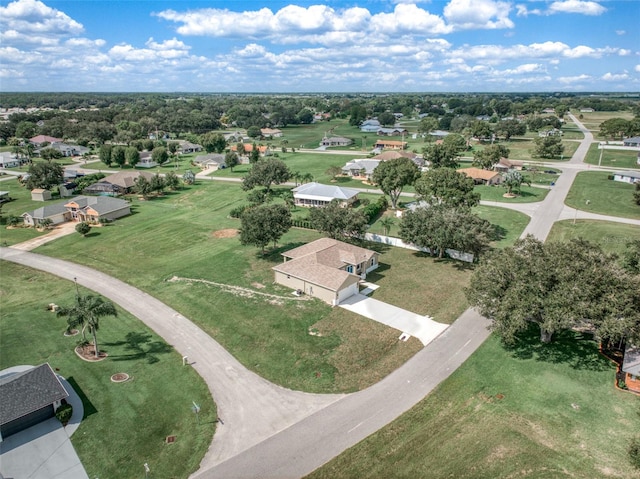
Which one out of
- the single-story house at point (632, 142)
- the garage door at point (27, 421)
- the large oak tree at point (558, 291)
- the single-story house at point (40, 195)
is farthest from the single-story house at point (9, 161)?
the single-story house at point (632, 142)

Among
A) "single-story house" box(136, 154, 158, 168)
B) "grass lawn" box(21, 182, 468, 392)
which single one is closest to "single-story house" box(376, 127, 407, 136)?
"single-story house" box(136, 154, 158, 168)

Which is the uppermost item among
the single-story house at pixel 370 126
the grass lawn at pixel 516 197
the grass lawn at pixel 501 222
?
the single-story house at pixel 370 126

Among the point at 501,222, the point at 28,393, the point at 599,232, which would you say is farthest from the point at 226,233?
the point at 599,232

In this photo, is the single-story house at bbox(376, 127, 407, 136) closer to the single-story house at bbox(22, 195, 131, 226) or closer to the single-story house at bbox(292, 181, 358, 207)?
the single-story house at bbox(292, 181, 358, 207)

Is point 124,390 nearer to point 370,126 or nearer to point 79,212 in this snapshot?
point 79,212

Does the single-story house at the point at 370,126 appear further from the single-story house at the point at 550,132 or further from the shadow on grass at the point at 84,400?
the shadow on grass at the point at 84,400
